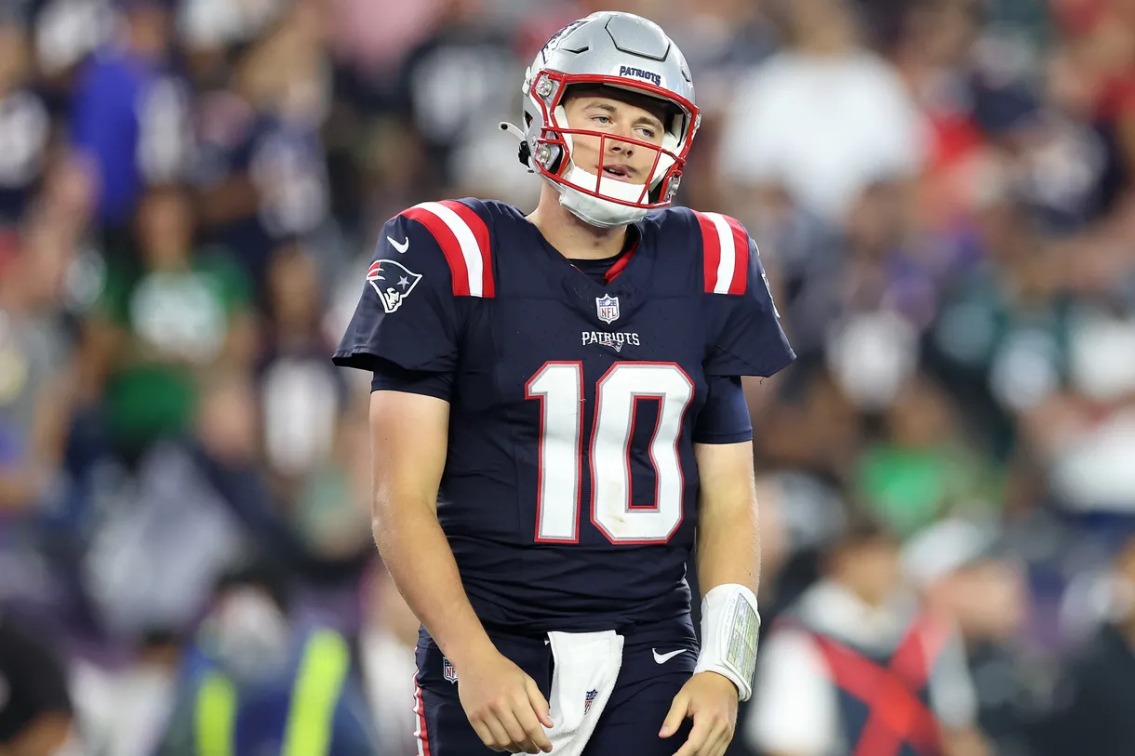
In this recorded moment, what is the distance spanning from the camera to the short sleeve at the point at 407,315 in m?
2.95

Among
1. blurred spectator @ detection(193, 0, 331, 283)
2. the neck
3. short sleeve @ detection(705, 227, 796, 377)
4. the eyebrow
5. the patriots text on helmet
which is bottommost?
blurred spectator @ detection(193, 0, 331, 283)

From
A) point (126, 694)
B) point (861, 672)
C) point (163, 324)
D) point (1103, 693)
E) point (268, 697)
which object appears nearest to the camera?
point (268, 697)

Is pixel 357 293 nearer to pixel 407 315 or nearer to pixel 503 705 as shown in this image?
pixel 407 315

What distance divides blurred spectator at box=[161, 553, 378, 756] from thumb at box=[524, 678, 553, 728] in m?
2.83

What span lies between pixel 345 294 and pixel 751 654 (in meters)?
4.92

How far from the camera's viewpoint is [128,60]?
7.78m

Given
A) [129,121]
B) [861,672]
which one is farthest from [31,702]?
[129,121]

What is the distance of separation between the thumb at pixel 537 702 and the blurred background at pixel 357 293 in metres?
2.87

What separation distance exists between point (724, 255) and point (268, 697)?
9.69 feet

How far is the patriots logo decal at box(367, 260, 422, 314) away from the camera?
9.79 feet

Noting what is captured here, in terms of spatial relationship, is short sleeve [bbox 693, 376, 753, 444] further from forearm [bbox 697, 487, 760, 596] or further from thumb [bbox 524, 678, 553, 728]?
thumb [bbox 524, 678, 553, 728]

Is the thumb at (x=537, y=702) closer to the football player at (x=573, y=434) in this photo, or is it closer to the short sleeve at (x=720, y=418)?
the football player at (x=573, y=434)

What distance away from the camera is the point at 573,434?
9.86 feet

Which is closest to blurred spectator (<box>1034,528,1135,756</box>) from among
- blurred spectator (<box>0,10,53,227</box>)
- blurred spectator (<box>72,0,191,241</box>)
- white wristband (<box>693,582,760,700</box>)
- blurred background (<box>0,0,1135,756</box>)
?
blurred background (<box>0,0,1135,756</box>)
